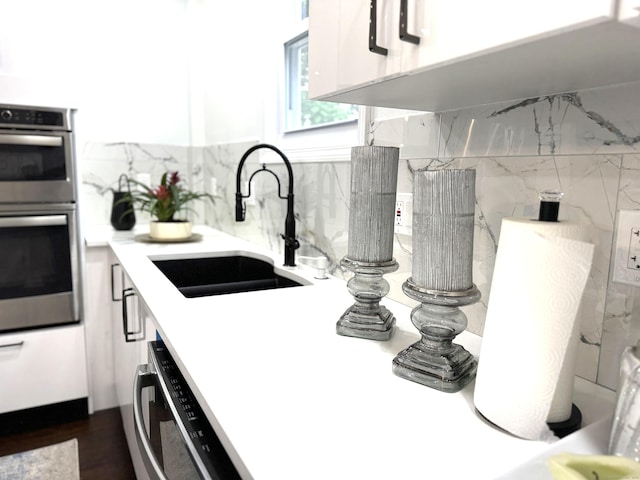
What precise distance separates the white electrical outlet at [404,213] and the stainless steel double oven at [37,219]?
5.29ft

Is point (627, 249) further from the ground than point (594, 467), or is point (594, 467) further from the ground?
point (627, 249)

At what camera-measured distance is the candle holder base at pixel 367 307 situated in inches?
38.8

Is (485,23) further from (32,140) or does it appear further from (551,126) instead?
(32,140)

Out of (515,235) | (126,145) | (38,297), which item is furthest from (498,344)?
(126,145)

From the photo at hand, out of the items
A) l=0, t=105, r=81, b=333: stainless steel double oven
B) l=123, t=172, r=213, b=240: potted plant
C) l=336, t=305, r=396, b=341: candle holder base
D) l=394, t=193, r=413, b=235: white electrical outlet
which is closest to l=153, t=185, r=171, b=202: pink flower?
l=123, t=172, r=213, b=240: potted plant

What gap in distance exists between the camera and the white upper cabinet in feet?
1.57

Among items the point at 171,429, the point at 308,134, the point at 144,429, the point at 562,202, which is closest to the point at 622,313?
the point at 562,202

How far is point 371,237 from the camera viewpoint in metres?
0.99

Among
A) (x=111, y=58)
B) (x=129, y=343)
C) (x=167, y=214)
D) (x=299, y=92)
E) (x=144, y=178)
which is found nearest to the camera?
(x=129, y=343)

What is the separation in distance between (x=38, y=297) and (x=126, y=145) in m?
1.11

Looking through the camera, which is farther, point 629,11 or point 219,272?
point 219,272

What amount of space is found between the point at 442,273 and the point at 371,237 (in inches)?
10.2

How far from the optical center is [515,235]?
61cm

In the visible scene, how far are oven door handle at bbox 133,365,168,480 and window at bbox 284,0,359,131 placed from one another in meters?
1.22
